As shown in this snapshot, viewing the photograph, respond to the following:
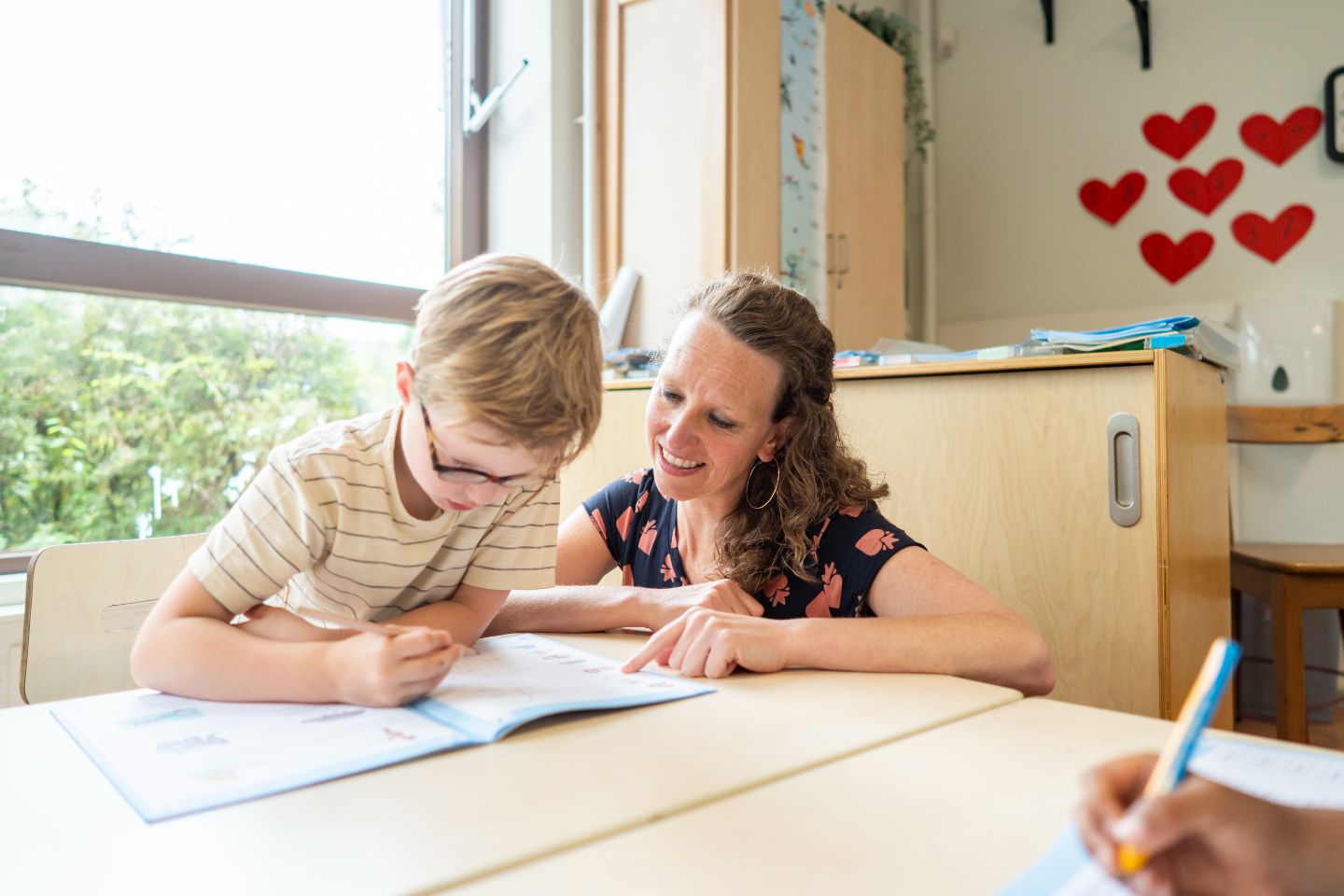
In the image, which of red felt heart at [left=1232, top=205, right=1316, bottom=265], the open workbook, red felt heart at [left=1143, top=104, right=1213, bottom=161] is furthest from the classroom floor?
the open workbook

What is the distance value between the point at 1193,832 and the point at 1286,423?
9.97 feet

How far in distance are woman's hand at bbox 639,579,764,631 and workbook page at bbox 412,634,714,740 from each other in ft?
0.46

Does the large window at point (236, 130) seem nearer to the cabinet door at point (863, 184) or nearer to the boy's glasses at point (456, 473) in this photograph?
the cabinet door at point (863, 184)

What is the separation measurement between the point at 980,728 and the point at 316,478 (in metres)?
0.67

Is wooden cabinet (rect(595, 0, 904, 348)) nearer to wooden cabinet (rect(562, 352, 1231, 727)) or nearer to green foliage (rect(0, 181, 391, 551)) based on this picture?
wooden cabinet (rect(562, 352, 1231, 727))

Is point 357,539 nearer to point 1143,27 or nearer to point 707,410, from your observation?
point 707,410

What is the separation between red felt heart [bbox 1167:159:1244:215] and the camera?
3.15 metres

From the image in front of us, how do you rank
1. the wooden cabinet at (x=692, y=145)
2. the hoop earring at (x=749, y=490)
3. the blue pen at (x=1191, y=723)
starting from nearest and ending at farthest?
the blue pen at (x=1191, y=723) → the hoop earring at (x=749, y=490) → the wooden cabinet at (x=692, y=145)

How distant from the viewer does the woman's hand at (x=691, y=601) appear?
1.18 metres

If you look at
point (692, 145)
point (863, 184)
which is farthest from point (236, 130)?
point (863, 184)

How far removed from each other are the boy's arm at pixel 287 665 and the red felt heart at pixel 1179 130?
334cm

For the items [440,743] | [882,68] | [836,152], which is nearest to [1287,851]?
[440,743]

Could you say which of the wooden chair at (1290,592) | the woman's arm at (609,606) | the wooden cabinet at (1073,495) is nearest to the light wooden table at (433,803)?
the woman's arm at (609,606)

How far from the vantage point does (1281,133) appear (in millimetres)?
3066
